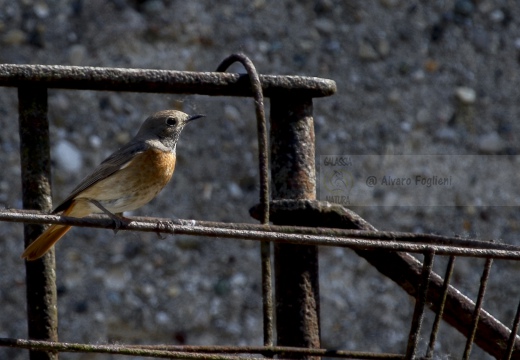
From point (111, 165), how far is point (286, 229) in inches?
52.9

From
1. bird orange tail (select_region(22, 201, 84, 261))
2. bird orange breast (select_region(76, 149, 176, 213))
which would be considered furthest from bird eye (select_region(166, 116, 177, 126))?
bird orange tail (select_region(22, 201, 84, 261))

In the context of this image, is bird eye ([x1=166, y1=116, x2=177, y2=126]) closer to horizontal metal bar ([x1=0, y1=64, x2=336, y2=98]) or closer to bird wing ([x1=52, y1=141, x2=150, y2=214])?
bird wing ([x1=52, y1=141, x2=150, y2=214])

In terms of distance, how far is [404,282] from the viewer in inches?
95.8

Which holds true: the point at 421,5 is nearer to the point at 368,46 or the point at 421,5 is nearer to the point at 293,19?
the point at 368,46

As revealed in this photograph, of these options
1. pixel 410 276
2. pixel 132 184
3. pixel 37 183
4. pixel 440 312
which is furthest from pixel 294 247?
pixel 132 184

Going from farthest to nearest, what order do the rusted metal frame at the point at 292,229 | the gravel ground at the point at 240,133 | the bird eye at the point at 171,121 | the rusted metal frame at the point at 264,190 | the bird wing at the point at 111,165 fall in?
the gravel ground at the point at 240,133
the bird eye at the point at 171,121
the bird wing at the point at 111,165
the rusted metal frame at the point at 264,190
the rusted metal frame at the point at 292,229

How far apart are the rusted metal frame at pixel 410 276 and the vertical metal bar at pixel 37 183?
0.58 m

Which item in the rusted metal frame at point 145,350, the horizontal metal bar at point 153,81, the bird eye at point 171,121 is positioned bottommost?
the rusted metal frame at point 145,350

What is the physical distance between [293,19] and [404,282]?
2.88 m

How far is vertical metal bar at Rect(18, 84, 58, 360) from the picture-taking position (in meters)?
2.30

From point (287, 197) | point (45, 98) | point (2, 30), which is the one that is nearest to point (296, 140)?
point (287, 197)

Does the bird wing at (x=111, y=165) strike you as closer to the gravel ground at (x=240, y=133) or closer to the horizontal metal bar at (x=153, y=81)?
the gravel ground at (x=240, y=133)

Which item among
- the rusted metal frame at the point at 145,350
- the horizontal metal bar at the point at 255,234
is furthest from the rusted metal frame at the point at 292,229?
the rusted metal frame at the point at 145,350

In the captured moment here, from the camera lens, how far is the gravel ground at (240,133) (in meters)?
4.50
